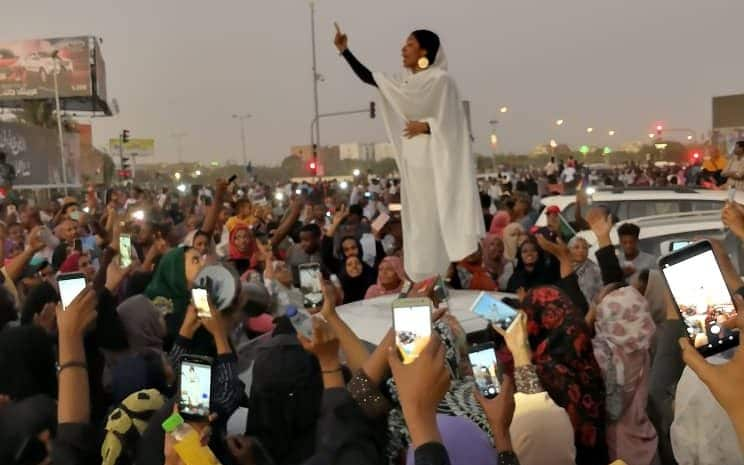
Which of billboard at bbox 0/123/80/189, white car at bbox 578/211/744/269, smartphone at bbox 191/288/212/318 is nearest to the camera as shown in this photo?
smartphone at bbox 191/288/212/318

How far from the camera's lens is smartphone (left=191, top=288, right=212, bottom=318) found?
3727 millimetres

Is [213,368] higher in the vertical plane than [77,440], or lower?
higher

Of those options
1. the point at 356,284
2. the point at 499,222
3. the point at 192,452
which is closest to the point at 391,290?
the point at 356,284

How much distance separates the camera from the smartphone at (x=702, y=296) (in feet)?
9.06

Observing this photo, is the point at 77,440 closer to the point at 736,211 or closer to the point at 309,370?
the point at 309,370

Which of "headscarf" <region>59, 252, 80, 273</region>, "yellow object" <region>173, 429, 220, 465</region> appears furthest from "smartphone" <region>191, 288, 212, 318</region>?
"headscarf" <region>59, 252, 80, 273</region>

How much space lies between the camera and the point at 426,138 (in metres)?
5.15

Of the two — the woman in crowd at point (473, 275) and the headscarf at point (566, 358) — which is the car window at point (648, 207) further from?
the headscarf at point (566, 358)

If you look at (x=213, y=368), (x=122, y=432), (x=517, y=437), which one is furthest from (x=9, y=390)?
(x=517, y=437)

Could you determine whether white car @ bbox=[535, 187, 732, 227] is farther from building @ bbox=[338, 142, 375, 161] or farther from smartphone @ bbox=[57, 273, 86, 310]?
building @ bbox=[338, 142, 375, 161]

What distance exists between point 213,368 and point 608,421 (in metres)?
2.18

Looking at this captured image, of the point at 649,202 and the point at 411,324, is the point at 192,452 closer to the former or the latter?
the point at 411,324

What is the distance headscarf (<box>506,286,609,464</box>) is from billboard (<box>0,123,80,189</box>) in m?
36.4

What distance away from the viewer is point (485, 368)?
304 cm
